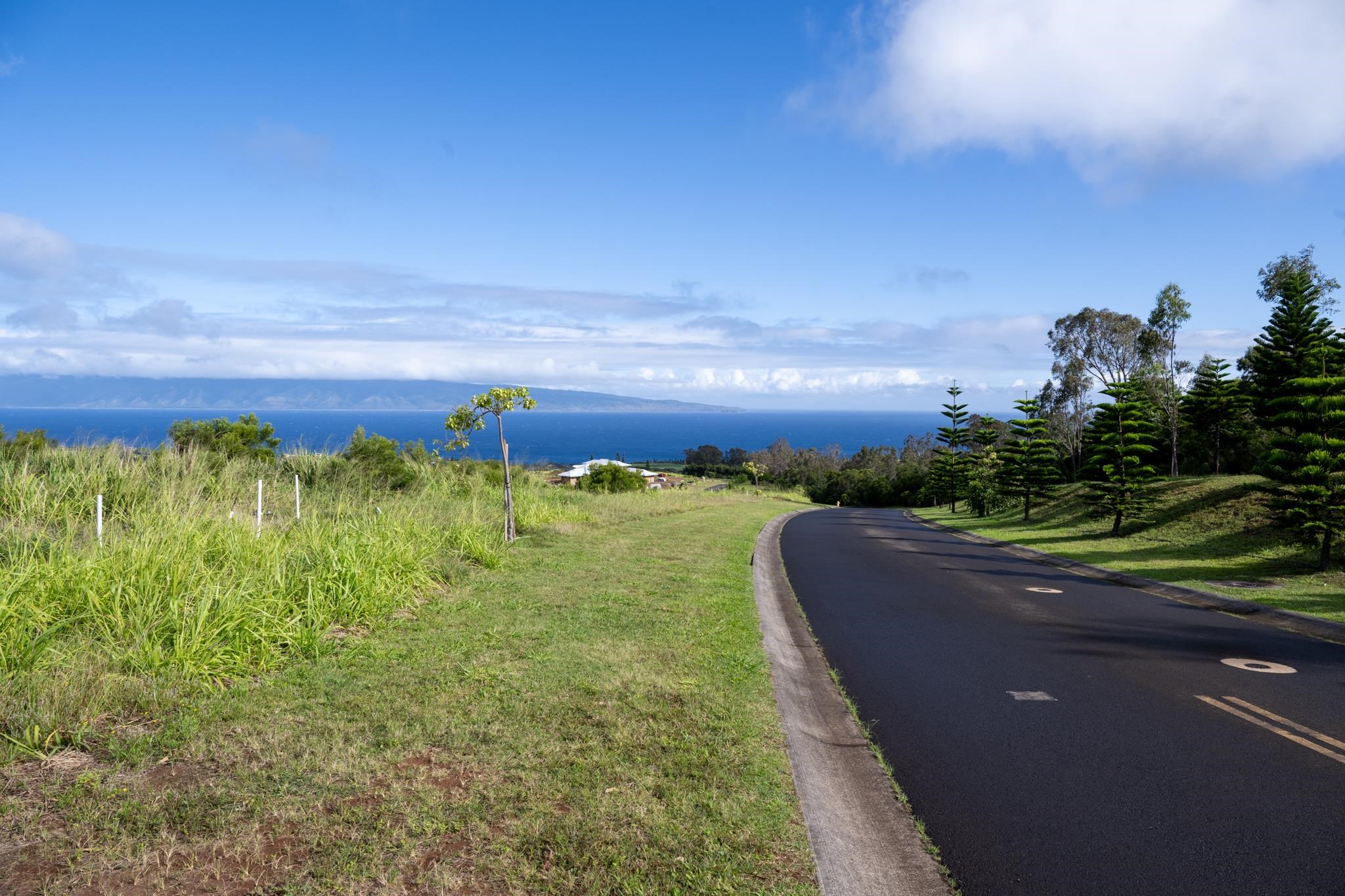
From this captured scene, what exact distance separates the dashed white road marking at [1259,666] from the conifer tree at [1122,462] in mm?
16606

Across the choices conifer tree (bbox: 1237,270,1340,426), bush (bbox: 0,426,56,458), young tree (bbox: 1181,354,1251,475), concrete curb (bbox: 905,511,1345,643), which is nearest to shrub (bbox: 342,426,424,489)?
bush (bbox: 0,426,56,458)

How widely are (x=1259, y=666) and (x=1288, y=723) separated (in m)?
2.07

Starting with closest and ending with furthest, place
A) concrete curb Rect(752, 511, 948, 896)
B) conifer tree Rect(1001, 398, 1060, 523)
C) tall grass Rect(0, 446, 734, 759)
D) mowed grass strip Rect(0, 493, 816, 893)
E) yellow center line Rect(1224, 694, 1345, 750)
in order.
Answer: mowed grass strip Rect(0, 493, 816, 893), concrete curb Rect(752, 511, 948, 896), tall grass Rect(0, 446, 734, 759), yellow center line Rect(1224, 694, 1345, 750), conifer tree Rect(1001, 398, 1060, 523)

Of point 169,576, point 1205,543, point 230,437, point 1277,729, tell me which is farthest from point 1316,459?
point 230,437

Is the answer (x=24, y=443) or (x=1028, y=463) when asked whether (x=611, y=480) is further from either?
(x=24, y=443)

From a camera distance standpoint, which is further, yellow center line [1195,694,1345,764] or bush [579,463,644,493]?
bush [579,463,644,493]

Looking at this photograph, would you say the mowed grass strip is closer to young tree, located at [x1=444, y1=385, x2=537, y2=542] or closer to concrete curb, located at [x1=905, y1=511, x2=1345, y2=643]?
young tree, located at [x1=444, y1=385, x2=537, y2=542]

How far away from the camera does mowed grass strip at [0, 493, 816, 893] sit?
3.46 meters

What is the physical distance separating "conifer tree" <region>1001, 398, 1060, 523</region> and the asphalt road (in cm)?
2300

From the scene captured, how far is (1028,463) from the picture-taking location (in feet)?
107

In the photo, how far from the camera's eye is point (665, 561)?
43.5ft

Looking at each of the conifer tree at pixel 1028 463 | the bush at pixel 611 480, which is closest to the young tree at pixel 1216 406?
the conifer tree at pixel 1028 463

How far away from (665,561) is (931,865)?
949 cm

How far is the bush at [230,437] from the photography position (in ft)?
60.2
